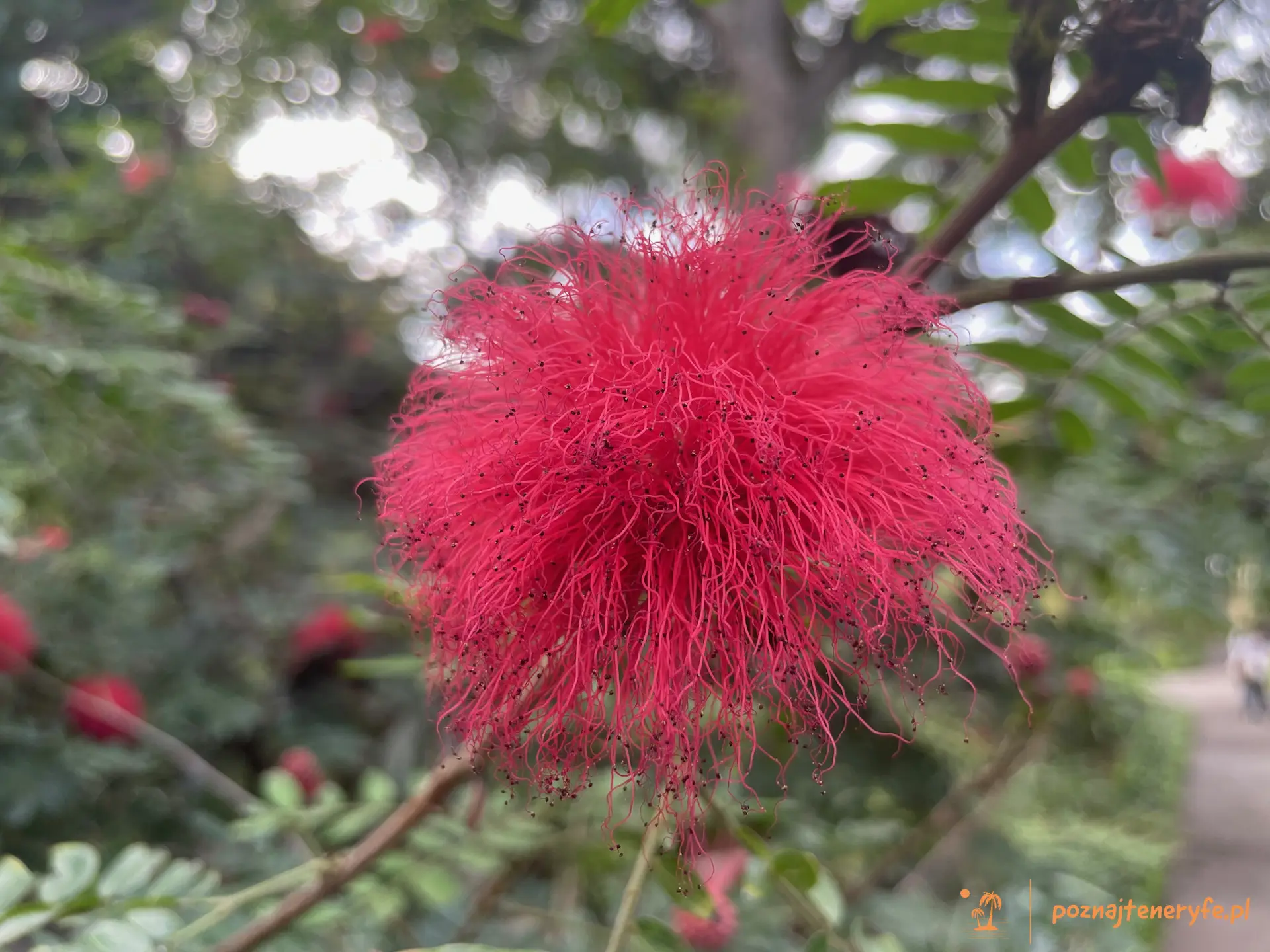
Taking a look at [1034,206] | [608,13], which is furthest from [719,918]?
[608,13]

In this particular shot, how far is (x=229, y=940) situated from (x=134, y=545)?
1.76 m

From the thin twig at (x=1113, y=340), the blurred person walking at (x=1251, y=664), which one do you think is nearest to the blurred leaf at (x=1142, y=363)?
the thin twig at (x=1113, y=340)

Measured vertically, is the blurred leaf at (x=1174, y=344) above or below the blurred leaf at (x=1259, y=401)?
above

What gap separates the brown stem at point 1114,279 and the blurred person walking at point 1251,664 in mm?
2886

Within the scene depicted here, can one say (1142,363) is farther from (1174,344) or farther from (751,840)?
(751,840)

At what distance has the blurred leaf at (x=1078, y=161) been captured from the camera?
1279mm

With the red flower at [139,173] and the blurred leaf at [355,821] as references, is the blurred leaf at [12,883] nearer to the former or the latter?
the blurred leaf at [355,821]

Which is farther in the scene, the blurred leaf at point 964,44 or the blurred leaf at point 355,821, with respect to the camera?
the blurred leaf at point 355,821

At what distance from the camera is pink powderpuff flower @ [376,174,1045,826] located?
940 millimetres

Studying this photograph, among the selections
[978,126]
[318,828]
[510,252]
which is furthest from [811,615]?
[978,126]

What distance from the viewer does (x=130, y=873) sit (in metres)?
1.18

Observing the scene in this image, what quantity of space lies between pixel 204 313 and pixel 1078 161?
319cm

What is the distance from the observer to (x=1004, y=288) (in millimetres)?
1088

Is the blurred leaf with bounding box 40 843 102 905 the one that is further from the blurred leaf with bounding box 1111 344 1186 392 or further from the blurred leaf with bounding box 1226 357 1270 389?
the blurred leaf with bounding box 1226 357 1270 389
